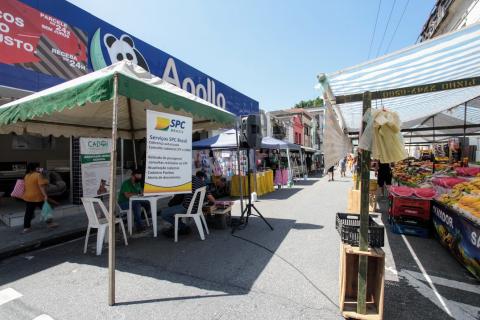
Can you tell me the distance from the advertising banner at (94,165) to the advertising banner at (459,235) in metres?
6.91

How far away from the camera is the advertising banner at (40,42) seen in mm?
5633

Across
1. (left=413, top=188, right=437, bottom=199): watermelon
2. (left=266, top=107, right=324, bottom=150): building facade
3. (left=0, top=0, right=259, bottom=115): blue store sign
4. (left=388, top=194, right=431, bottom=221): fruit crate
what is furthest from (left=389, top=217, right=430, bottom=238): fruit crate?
(left=266, top=107, right=324, bottom=150): building facade

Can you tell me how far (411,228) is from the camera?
5578mm

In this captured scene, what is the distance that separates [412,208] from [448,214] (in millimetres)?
1090

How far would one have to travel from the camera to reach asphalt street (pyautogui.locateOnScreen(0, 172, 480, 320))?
2924 millimetres

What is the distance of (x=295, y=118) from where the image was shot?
34.1 m

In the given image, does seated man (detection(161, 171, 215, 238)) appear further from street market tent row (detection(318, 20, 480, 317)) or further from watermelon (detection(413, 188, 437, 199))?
watermelon (detection(413, 188, 437, 199))

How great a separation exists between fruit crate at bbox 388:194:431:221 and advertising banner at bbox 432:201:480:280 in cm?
30

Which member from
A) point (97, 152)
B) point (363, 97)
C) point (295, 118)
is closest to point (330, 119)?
point (363, 97)

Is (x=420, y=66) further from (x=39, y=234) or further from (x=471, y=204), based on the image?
(x=39, y=234)

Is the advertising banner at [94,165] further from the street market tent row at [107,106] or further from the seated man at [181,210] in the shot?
the seated man at [181,210]

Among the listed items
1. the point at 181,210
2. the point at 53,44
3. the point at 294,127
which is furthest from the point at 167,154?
the point at 294,127

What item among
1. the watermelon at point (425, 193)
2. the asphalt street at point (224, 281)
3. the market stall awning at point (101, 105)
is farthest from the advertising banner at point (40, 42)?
the watermelon at point (425, 193)

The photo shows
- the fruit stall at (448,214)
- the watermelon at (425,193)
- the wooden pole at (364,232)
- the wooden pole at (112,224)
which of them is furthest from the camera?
the watermelon at (425,193)
